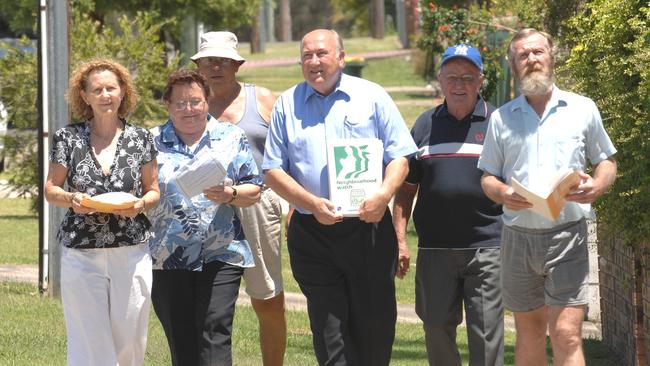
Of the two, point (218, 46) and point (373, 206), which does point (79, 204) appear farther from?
point (218, 46)

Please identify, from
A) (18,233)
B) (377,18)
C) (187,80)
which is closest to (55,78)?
(187,80)

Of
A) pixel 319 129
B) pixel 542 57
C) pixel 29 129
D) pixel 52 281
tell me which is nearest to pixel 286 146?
pixel 319 129

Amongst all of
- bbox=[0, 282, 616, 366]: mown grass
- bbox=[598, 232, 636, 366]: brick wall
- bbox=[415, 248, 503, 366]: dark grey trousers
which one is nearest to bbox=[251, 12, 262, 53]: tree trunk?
bbox=[0, 282, 616, 366]: mown grass

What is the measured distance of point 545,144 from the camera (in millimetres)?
6227

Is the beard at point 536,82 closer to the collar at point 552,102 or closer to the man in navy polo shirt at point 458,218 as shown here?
the collar at point 552,102

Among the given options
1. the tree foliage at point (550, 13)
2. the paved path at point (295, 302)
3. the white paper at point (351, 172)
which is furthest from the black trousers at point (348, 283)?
the paved path at point (295, 302)

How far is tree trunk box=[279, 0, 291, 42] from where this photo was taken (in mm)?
69688

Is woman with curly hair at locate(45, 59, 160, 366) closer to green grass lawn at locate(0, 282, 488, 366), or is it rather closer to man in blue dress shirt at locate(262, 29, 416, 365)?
man in blue dress shirt at locate(262, 29, 416, 365)

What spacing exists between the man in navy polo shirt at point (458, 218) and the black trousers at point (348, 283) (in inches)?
15.0

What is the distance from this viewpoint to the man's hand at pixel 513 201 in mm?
6133

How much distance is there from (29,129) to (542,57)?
12703 millimetres

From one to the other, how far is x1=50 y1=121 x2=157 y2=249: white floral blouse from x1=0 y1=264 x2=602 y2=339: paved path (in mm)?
5258

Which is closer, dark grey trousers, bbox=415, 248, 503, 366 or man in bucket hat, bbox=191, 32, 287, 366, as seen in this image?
dark grey trousers, bbox=415, 248, 503, 366

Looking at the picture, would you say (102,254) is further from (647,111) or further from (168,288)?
(647,111)
